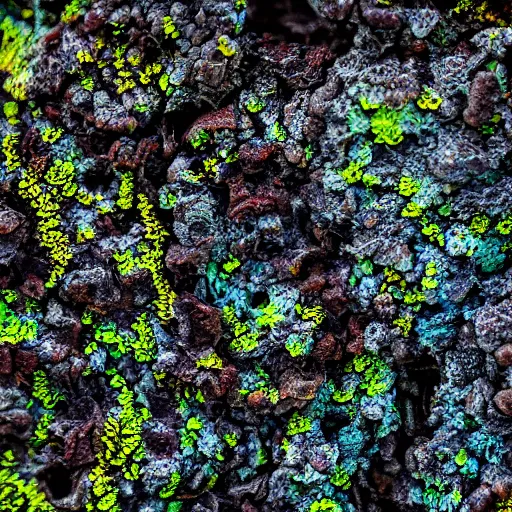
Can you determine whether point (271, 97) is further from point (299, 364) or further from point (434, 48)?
point (299, 364)

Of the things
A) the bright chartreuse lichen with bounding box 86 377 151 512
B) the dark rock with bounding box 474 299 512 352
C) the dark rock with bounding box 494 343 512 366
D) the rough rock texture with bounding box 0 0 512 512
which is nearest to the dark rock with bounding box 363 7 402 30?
the rough rock texture with bounding box 0 0 512 512

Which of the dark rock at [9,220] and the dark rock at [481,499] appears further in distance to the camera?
the dark rock at [9,220]

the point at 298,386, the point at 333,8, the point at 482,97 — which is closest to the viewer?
the point at 482,97

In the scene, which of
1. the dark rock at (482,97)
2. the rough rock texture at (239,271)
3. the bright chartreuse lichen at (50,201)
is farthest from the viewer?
the bright chartreuse lichen at (50,201)

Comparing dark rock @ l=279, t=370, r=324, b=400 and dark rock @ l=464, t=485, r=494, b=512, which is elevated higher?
dark rock @ l=279, t=370, r=324, b=400

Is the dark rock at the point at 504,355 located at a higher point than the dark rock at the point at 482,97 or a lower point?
lower

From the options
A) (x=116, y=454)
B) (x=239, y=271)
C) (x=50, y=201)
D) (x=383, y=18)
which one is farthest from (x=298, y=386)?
(x=383, y=18)

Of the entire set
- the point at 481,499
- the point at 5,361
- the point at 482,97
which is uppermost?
the point at 482,97

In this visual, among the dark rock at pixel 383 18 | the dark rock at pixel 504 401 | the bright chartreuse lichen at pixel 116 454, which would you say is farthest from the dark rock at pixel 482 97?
the bright chartreuse lichen at pixel 116 454

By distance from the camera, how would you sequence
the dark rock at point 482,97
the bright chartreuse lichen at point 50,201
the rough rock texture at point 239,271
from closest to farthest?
the dark rock at point 482,97
the rough rock texture at point 239,271
the bright chartreuse lichen at point 50,201

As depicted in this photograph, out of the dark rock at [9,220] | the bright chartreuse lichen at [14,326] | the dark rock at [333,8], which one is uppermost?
the dark rock at [333,8]

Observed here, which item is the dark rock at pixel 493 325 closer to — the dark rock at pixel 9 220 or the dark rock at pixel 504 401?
the dark rock at pixel 504 401

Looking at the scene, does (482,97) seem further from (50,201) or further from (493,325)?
(50,201)

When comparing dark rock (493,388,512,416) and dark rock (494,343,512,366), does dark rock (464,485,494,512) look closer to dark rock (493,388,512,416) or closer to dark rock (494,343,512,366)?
dark rock (493,388,512,416)
